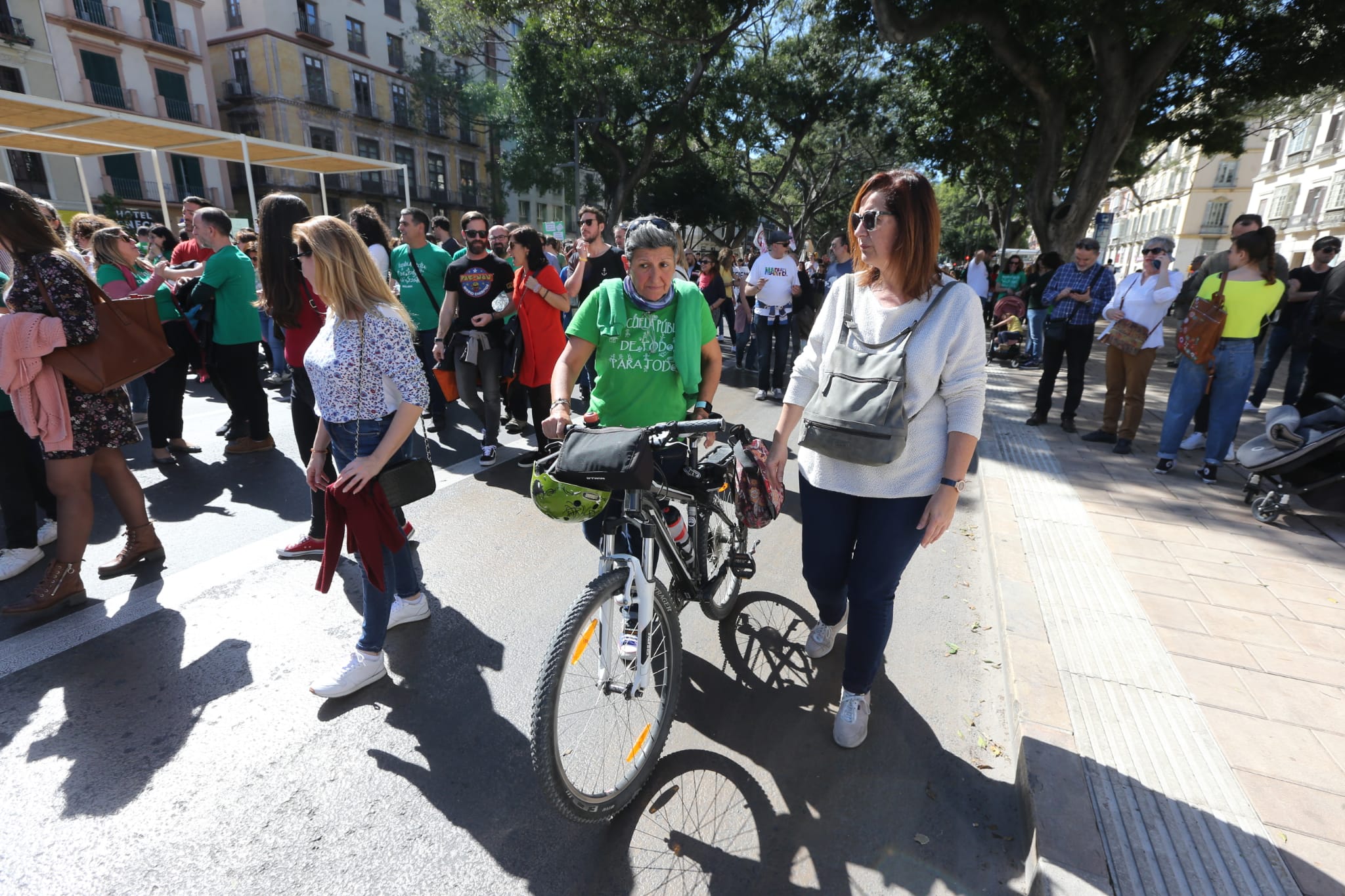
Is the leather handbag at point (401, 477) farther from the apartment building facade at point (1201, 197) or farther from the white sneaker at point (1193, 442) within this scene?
the apartment building facade at point (1201, 197)

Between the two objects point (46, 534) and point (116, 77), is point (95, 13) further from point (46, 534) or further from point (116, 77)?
point (46, 534)

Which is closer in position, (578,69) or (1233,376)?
(1233,376)

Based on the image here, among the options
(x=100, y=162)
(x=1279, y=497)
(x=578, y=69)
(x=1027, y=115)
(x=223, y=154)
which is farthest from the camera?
(x=100, y=162)

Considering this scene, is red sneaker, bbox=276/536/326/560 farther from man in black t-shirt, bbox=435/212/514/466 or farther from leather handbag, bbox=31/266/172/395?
man in black t-shirt, bbox=435/212/514/466

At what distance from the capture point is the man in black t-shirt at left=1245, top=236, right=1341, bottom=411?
7.31 m

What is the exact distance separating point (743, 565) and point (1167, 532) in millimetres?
3108

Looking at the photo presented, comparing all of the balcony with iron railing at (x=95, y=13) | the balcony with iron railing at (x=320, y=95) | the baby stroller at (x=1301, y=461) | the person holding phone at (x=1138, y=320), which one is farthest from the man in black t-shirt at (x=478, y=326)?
the balcony with iron railing at (x=320, y=95)

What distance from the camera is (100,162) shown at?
2752 centimetres

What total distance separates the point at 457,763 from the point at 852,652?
1.47 meters

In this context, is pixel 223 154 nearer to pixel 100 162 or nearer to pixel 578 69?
pixel 578 69

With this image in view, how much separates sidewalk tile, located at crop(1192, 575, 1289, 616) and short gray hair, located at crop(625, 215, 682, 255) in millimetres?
3222

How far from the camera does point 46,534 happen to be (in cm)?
404

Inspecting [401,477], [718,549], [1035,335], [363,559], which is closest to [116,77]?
[1035,335]

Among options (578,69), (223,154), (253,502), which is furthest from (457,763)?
(578,69)
